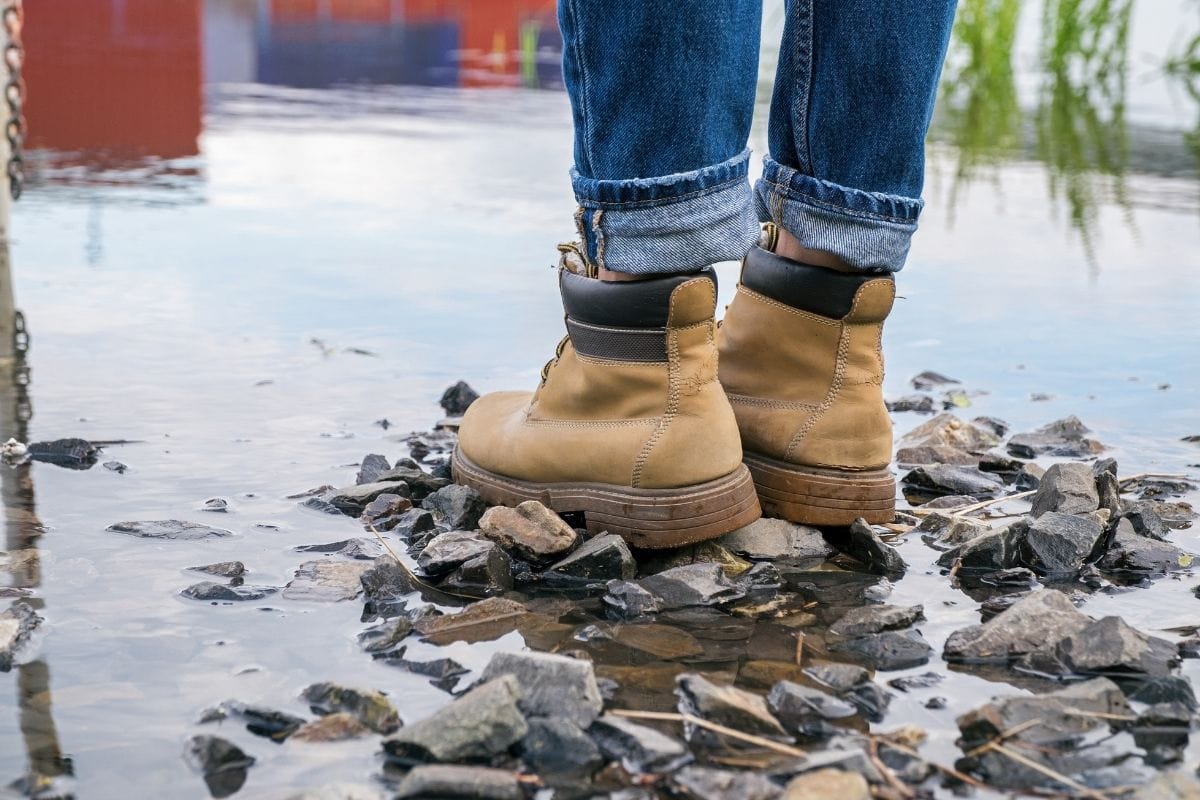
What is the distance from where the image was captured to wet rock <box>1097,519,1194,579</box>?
1.66 m

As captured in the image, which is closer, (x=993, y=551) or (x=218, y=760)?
(x=218, y=760)

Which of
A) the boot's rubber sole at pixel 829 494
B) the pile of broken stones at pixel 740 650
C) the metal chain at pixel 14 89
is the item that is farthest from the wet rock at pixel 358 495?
the metal chain at pixel 14 89

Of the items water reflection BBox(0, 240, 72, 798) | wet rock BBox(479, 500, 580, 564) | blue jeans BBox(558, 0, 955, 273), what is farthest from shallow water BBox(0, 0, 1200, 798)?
blue jeans BBox(558, 0, 955, 273)

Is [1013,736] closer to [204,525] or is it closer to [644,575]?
[644,575]

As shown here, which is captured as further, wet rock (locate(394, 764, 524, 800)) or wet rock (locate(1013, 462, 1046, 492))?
wet rock (locate(1013, 462, 1046, 492))

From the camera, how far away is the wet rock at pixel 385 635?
1.37 m

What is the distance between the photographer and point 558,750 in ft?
3.83

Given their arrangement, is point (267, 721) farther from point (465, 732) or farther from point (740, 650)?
point (740, 650)

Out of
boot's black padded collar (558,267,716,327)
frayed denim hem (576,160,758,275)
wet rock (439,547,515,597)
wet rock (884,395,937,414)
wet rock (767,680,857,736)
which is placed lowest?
wet rock (884,395,937,414)

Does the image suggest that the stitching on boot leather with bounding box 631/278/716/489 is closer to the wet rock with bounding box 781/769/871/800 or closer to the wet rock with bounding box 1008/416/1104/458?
the wet rock with bounding box 781/769/871/800

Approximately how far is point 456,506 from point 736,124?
622 millimetres

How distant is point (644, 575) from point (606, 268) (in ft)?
1.27

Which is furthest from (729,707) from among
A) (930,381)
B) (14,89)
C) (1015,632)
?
(14,89)

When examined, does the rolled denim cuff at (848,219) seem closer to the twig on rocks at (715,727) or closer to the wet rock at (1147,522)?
the wet rock at (1147,522)
